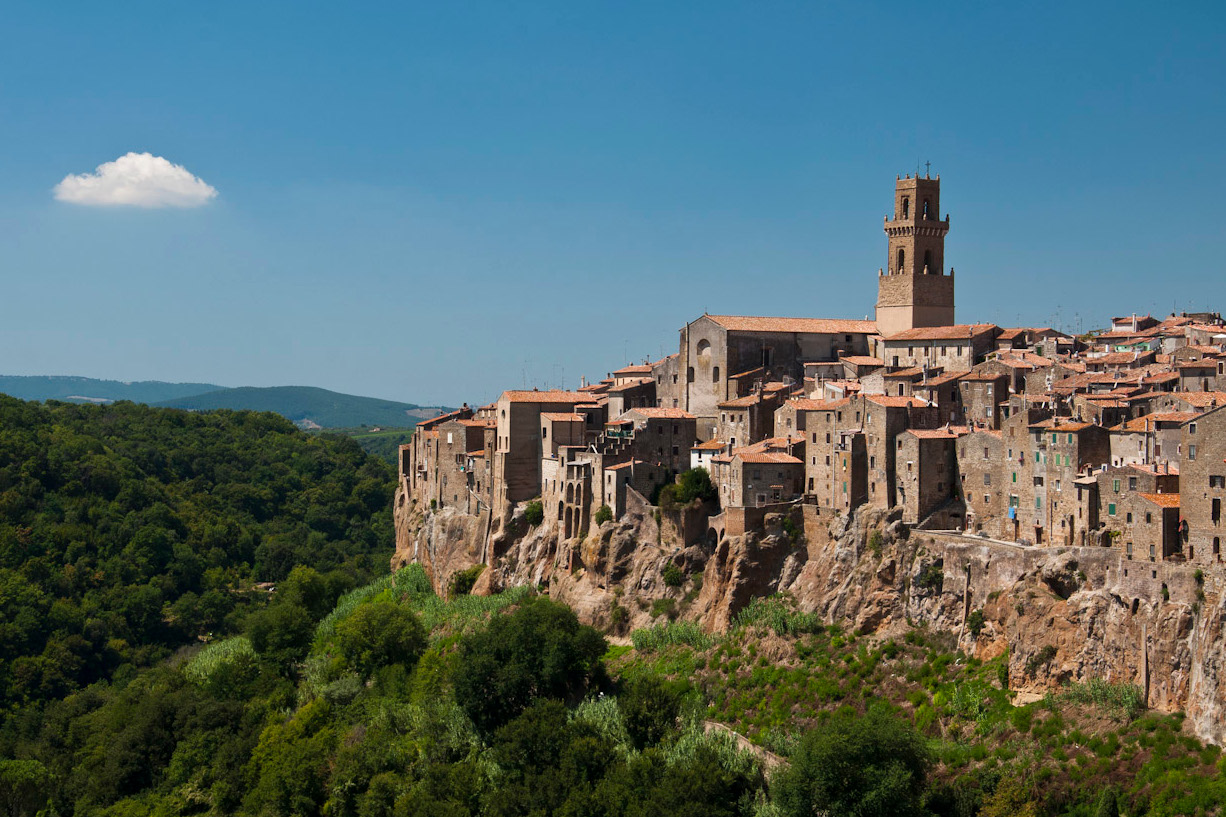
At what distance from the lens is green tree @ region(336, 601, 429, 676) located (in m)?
76.2

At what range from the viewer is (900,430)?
6366cm

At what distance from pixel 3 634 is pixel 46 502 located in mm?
25613

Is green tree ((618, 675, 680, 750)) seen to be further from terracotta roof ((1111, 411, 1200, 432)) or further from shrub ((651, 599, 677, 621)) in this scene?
terracotta roof ((1111, 411, 1200, 432))

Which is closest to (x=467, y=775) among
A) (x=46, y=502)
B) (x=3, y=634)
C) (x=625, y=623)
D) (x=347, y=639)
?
(x=625, y=623)

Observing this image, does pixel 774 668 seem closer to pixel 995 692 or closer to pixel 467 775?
pixel 995 692

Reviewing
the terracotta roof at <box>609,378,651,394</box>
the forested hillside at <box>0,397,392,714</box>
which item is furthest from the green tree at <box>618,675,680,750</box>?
the forested hillside at <box>0,397,392,714</box>

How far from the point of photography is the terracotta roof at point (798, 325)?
8138 centimetres

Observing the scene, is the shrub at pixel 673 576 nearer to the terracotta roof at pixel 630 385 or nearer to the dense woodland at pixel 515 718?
the dense woodland at pixel 515 718

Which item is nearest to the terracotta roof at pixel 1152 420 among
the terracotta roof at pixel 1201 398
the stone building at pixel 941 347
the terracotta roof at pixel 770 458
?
the terracotta roof at pixel 1201 398

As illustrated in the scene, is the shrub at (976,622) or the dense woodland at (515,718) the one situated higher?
the shrub at (976,622)

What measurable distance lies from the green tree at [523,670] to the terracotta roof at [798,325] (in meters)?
23.1

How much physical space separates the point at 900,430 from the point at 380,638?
32455 millimetres

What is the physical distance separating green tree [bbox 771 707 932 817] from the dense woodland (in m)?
Result: 0.09

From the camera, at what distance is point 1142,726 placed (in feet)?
160
